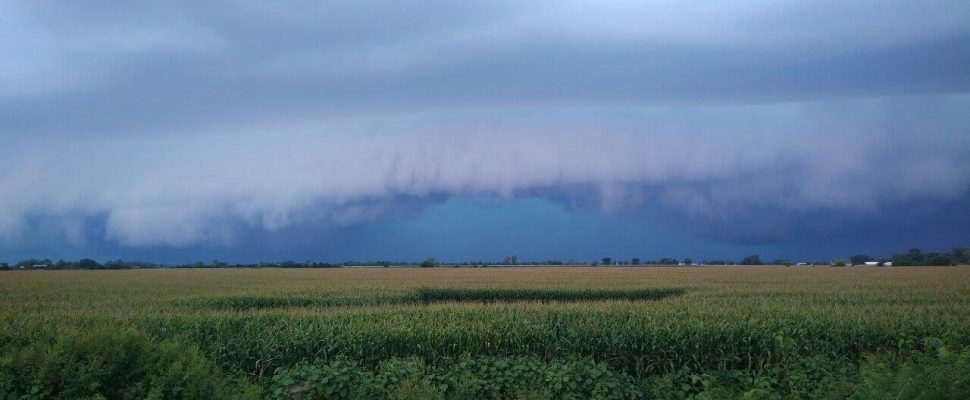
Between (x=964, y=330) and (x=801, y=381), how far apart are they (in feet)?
26.4

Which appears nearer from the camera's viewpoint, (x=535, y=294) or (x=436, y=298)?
(x=535, y=294)

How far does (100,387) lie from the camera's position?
7.02 meters

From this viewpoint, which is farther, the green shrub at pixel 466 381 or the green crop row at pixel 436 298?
the green crop row at pixel 436 298

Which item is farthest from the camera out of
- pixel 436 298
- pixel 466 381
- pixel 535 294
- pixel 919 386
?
pixel 436 298

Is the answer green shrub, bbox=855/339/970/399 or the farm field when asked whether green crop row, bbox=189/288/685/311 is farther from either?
green shrub, bbox=855/339/970/399

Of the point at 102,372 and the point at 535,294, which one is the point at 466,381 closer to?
the point at 102,372

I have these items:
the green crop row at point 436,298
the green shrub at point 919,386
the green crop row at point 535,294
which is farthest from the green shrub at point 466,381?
the green crop row at point 535,294

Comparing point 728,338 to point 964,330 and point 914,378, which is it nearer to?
point 964,330

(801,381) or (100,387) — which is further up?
(100,387)

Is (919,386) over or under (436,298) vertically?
over

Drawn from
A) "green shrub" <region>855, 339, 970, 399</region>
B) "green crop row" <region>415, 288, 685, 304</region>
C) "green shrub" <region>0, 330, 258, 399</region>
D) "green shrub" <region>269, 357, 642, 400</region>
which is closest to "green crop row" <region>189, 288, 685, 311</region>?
"green crop row" <region>415, 288, 685, 304</region>

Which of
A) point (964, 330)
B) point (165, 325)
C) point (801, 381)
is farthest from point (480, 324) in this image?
point (964, 330)

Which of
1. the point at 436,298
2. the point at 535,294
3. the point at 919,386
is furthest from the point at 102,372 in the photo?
the point at 436,298

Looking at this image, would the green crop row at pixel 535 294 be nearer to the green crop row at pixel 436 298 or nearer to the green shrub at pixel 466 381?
the green crop row at pixel 436 298
